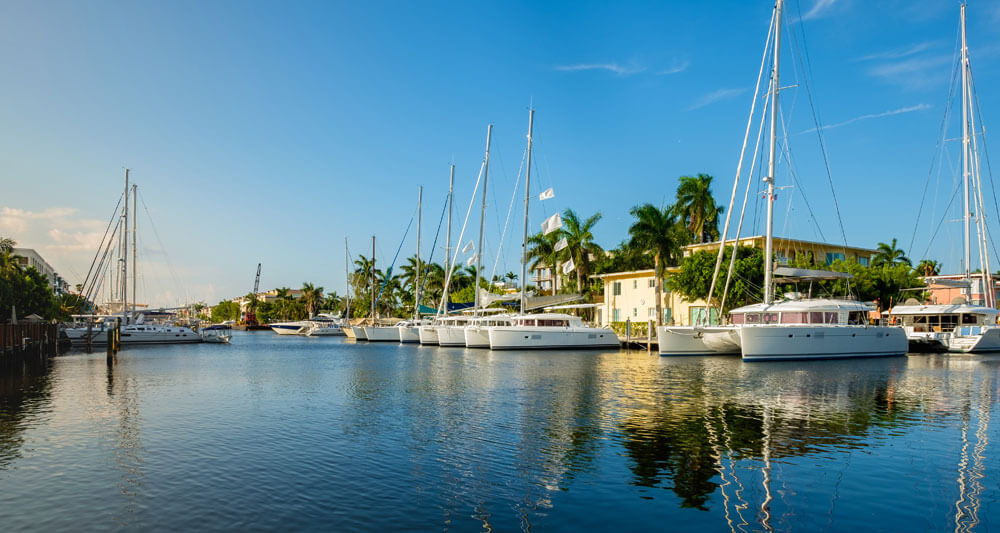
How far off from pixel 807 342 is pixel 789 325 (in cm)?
183

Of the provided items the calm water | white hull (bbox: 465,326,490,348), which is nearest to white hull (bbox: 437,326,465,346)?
white hull (bbox: 465,326,490,348)

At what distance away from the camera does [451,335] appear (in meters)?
60.1

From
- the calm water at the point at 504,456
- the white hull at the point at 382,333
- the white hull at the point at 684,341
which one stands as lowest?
the white hull at the point at 382,333

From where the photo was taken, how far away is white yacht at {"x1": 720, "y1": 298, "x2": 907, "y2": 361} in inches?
1521

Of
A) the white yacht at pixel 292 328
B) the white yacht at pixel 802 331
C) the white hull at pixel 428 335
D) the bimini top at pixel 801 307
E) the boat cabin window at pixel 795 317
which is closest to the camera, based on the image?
the white yacht at pixel 802 331

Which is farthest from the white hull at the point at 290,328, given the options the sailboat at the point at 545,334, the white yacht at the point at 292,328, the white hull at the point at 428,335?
the sailboat at the point at 545,334

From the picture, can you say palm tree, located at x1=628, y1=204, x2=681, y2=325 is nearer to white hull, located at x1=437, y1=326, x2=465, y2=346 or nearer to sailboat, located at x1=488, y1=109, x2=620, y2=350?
sailboat, located at x1=488, y1=109, x2=620, y2=350

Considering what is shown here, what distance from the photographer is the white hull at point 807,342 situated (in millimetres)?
38500

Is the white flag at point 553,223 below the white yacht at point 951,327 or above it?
above

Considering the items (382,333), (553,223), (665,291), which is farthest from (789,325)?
(382,333)

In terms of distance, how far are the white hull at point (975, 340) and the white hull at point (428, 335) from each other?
139ft

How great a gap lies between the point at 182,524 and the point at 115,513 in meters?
1.45

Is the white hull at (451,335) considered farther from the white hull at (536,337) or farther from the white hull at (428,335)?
the white hull at (536,337)

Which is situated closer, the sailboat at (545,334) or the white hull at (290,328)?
the sailboat at (545,334)
